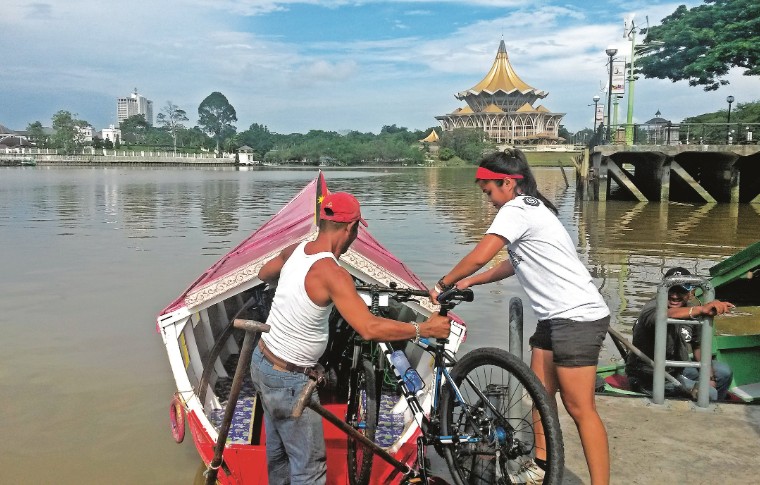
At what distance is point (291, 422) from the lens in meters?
2.98

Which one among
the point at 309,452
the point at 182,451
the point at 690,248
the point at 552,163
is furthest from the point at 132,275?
the point at 552,163

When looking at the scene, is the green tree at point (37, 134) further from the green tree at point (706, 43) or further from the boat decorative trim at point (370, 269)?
the boat decorative trim at point (370, 269)

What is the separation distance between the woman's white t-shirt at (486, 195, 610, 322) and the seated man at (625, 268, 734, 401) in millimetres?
1813

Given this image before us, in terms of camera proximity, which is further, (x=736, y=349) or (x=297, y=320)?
(x=736, y=349)

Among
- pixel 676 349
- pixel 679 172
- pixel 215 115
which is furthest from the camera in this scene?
pixel 215 115

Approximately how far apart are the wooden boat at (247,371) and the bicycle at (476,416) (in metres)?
0.44

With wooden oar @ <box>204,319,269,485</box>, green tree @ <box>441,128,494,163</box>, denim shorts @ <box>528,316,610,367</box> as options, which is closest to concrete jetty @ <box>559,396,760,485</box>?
denim shorts @ <box>528,316,610,367</box>

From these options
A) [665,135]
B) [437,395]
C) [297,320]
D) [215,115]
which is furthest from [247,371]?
[215,115]

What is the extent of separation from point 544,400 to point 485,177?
1.11 metres

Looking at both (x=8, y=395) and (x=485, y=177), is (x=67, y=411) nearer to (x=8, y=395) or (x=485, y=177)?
(x=8, y=395)

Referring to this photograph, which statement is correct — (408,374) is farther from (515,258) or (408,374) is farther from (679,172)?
(679,172)

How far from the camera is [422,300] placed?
4.42m

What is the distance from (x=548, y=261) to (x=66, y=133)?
105 m

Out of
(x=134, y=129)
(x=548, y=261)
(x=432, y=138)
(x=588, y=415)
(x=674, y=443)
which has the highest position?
(x=134, y=129)
